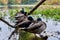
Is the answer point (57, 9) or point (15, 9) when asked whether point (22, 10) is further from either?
point (57, 9)

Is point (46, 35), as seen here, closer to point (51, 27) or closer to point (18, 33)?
point (51, 27)

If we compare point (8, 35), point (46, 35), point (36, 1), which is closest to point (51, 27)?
point (46, 35)

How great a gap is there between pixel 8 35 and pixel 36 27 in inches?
10.5

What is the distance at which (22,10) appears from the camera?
4.09 feet

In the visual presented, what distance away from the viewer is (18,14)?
123 cm

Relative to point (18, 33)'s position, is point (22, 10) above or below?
above

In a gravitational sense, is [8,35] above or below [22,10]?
below

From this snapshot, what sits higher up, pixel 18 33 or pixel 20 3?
pixel 20 3

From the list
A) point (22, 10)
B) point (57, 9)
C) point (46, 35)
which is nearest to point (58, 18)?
point (57, 9)

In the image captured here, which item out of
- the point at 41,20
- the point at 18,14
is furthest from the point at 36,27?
the point at 18,14

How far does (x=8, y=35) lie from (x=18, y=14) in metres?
0.21

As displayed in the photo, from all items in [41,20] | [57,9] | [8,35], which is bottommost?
[8,35]

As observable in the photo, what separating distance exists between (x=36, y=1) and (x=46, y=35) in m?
0.33

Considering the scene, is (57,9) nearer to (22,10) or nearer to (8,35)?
(22,10)
